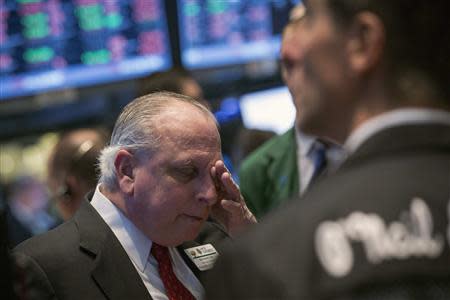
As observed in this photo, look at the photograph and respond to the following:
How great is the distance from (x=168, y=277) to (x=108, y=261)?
0.19 m

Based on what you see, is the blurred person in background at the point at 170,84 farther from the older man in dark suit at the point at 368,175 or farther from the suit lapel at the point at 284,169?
the older man in dark suit at the point at 368,175

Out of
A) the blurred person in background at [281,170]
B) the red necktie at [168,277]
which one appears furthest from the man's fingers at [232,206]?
the blurred person in background at [281,170]

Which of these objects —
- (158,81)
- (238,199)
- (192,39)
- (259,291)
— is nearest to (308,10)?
(259,291)

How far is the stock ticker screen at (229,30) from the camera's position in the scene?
5566 mm

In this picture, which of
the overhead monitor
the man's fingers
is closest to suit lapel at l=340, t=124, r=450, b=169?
the man's fingers

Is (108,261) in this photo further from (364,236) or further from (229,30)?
(229,30)

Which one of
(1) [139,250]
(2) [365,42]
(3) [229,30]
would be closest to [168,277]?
(1) [139,250]

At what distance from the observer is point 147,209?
2.95m

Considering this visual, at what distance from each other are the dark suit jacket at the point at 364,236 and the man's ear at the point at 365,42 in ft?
0.42

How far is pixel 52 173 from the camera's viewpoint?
411cm

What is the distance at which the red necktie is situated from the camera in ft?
9.57

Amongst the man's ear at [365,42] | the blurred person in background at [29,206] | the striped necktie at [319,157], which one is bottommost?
the blurred person in background at [29,206]

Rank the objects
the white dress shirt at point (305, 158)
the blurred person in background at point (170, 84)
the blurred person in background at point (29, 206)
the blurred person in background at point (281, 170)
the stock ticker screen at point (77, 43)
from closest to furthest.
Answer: the white dress shirt at point (305, 158) → the blurred person in background at point (281, 170) → the blurred person in background at point (170, 84) → the stock ticker screen at point (77, 43) → the blurred person in background at point (29, 206)

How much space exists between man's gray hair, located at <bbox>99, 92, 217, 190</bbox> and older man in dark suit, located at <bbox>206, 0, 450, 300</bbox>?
1258 millimetres
